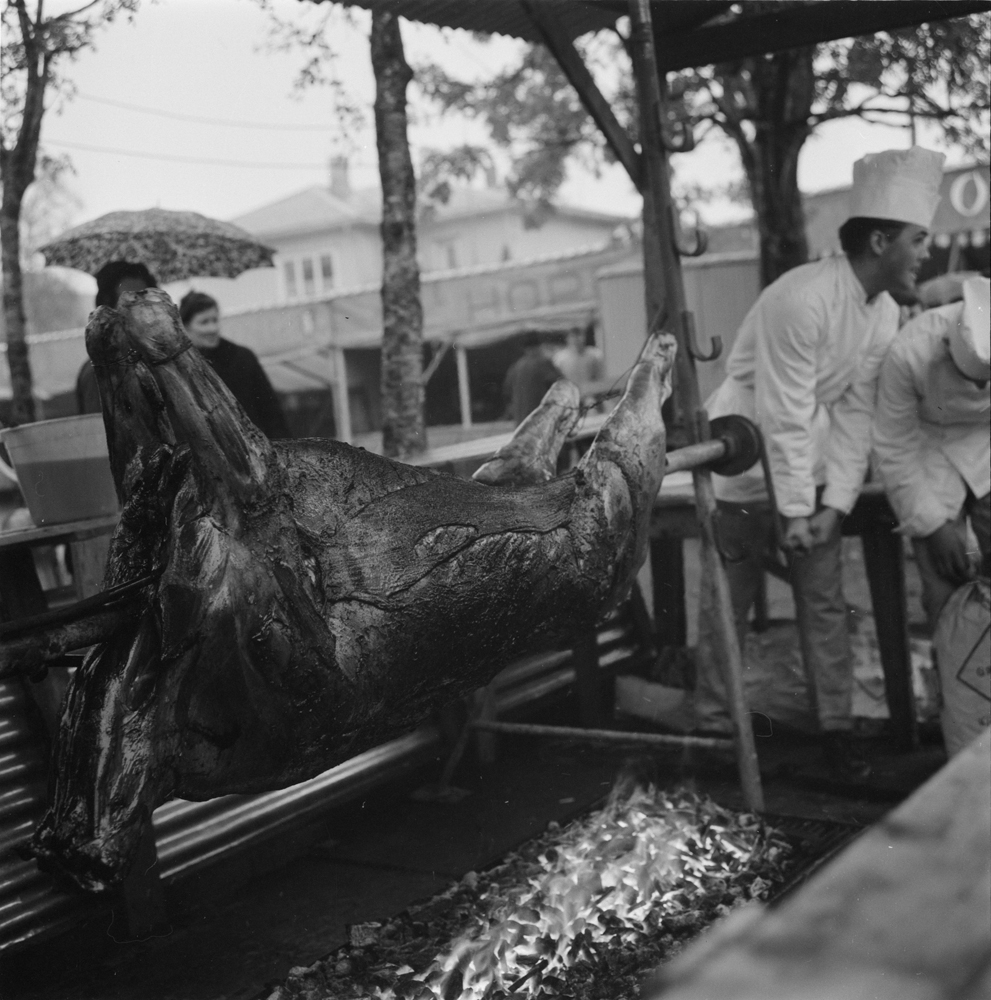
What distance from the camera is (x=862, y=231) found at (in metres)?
4.23

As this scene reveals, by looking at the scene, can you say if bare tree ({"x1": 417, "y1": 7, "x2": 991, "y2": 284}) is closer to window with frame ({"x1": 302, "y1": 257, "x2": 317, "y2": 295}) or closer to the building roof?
the building roof

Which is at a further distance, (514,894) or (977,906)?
(514,894)

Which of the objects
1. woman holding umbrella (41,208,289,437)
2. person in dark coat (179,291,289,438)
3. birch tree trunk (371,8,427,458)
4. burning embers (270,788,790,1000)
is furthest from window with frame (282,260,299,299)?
burning embers (270,788,790,1000)

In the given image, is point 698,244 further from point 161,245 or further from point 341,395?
point 341,395

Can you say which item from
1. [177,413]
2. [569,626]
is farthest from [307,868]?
[177,413]

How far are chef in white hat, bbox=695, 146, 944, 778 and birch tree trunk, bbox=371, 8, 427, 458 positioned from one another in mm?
2052

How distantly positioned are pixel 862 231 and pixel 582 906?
2697 millimetres

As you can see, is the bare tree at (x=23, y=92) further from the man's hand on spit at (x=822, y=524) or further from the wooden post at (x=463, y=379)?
the wooden post at (x=463, y=379)

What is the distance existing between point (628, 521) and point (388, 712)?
36.9 inches

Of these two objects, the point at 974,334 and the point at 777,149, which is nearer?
the point at 974,334

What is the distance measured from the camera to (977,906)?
0.62m

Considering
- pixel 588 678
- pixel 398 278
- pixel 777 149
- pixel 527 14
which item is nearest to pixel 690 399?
pixel 527 14

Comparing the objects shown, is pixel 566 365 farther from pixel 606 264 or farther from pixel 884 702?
pixel 884 702

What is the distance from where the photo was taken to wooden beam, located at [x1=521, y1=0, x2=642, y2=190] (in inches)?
148
